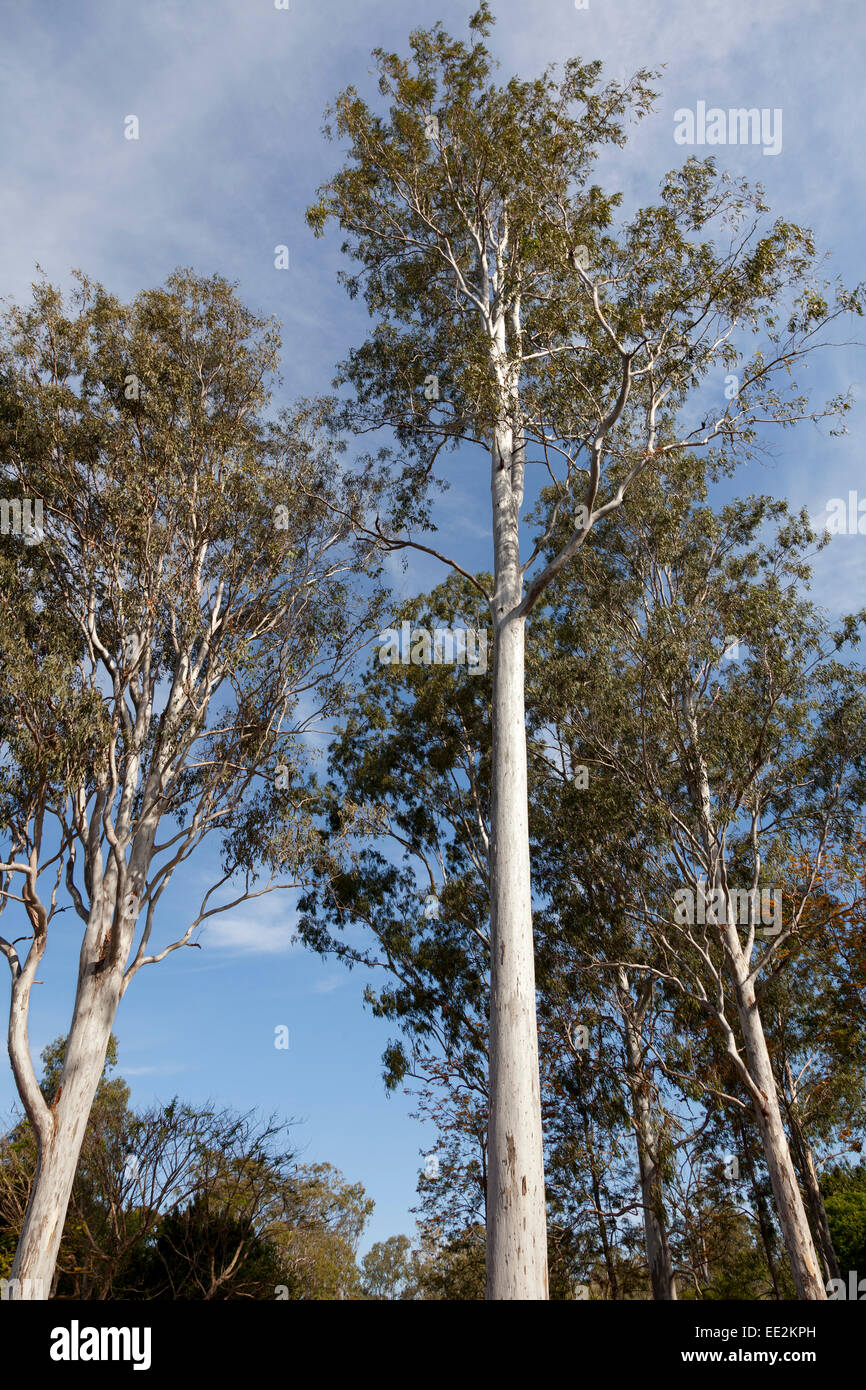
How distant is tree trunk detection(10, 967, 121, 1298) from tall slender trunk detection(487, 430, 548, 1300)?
4.86 m

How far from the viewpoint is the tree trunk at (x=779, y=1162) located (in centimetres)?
903

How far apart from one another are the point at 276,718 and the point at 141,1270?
30.6 feet

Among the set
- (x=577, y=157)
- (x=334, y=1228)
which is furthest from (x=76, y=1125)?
(x=334, y=1228)

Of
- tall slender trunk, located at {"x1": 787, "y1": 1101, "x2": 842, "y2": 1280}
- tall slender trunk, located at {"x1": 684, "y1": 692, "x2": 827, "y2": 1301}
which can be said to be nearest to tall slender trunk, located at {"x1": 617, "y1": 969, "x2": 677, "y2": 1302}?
tall slender trunk, located at {"x1": 787, "y1": 1101, "x2": 842, "y2": 1280}

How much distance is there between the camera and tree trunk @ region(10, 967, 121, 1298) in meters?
7.41

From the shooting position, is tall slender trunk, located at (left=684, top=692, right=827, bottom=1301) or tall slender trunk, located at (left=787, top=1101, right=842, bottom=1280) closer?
tall slender trunk, located at (left=684, top=692, right=827, bottom=1301)

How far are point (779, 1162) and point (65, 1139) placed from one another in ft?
26.2

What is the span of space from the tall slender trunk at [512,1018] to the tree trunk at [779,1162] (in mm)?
5764

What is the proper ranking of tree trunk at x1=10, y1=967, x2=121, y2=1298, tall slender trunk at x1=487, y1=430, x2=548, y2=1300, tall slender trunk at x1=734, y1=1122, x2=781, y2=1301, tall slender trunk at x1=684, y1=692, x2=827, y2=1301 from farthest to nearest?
tall slender trunk at x1=734, y1=1122, x2=781, y2=1301, tall slender trunk at x1=684, y1=692, x2=827, y2=1301, tree trunk at x1=10, y1=967, x2=121, y2=1298, tall slender trunk at x1=487, y1=430, x2=548, y2=1300

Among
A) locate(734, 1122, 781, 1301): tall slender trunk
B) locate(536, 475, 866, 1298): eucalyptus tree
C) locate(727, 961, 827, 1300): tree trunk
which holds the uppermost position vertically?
locate(536, 475, 866, 1298): eucalyptus tree

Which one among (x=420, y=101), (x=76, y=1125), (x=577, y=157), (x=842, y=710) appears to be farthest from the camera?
(x=842, y=710)

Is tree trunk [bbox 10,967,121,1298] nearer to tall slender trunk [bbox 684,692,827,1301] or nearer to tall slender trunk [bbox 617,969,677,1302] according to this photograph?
tall slender trunk [bbox 684,692,827,1301]
